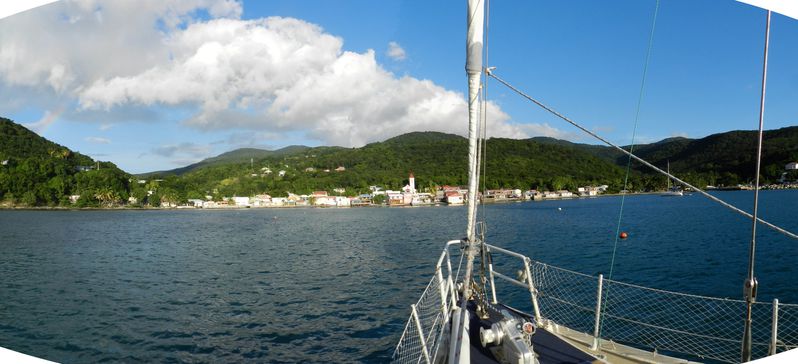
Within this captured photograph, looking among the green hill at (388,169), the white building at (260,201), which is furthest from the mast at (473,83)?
the white building at (260,201)

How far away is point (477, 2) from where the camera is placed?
456 centimetres

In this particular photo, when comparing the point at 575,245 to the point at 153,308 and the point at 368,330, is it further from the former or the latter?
the point at 153,308

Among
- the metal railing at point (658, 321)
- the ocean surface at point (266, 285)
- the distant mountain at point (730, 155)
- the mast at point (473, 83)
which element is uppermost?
the distant mountain at point (730, 155)

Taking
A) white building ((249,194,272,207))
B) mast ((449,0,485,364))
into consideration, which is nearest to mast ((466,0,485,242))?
mast ((449,0,485,364))

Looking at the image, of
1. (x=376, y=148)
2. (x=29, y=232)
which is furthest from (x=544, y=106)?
(x=376, y=148)

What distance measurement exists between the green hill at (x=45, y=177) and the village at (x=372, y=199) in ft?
45.1

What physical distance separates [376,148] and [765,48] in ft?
469

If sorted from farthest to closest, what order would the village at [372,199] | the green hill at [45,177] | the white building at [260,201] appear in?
the white building at [260,201] → the village at [372,199] → the green hill at [45,177]

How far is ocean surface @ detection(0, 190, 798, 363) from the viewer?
9570 mm

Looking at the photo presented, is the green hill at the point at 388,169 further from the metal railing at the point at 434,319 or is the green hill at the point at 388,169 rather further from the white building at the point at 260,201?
the metal railing at the point at 434,319

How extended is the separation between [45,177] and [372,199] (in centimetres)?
7482

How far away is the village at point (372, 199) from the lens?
95875mm

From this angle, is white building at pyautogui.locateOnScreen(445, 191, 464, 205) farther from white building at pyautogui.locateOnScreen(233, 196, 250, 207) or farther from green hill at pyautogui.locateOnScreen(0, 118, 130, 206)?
green hill at pyautogui.locateOnScreen(0, 118, 130, 206)

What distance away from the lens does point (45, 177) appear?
306ft
